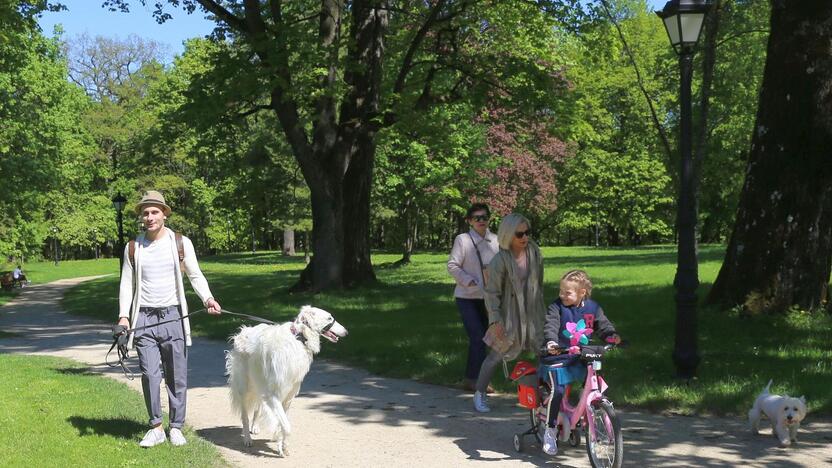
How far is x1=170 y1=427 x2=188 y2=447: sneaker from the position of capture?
6.16 metres

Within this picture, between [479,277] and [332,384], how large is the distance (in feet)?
8.23

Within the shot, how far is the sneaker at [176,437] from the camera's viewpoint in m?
6.16

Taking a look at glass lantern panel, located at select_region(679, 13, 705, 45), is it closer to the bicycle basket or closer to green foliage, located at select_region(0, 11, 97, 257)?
the bicycle basket

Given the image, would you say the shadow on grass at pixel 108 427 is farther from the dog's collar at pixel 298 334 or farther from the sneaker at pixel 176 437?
the dog's collar at pixel 298 334

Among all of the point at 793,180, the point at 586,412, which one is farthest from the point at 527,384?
the point at 793,180

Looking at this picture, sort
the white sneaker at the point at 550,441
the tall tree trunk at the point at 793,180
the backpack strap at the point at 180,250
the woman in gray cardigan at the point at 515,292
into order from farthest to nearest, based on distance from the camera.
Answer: the tall tree trunk at the point at 793,180, the woman in gray cardigan at the point at 515,292, the backpack strap at the point at 180,250, the white sneaker at the point at 550,441

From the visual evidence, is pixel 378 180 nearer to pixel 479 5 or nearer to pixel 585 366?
pixel 479 5

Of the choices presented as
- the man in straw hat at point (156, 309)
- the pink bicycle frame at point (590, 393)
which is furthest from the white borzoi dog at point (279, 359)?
the pink bicycle frame at point (590, 393)

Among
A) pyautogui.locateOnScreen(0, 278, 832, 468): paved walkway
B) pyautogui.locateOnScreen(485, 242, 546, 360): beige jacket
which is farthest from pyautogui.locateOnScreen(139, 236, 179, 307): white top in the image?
pyautogui.locateOnScreen(485, 242, 546, 360): beige jacket

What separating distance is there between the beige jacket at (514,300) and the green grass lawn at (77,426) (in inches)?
103

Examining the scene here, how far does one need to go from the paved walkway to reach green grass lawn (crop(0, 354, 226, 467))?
0.47m

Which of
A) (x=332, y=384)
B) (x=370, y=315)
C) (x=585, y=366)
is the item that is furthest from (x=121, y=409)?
(x=370, y=315)

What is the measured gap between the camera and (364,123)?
18672mm

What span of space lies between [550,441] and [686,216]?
3.68 m
